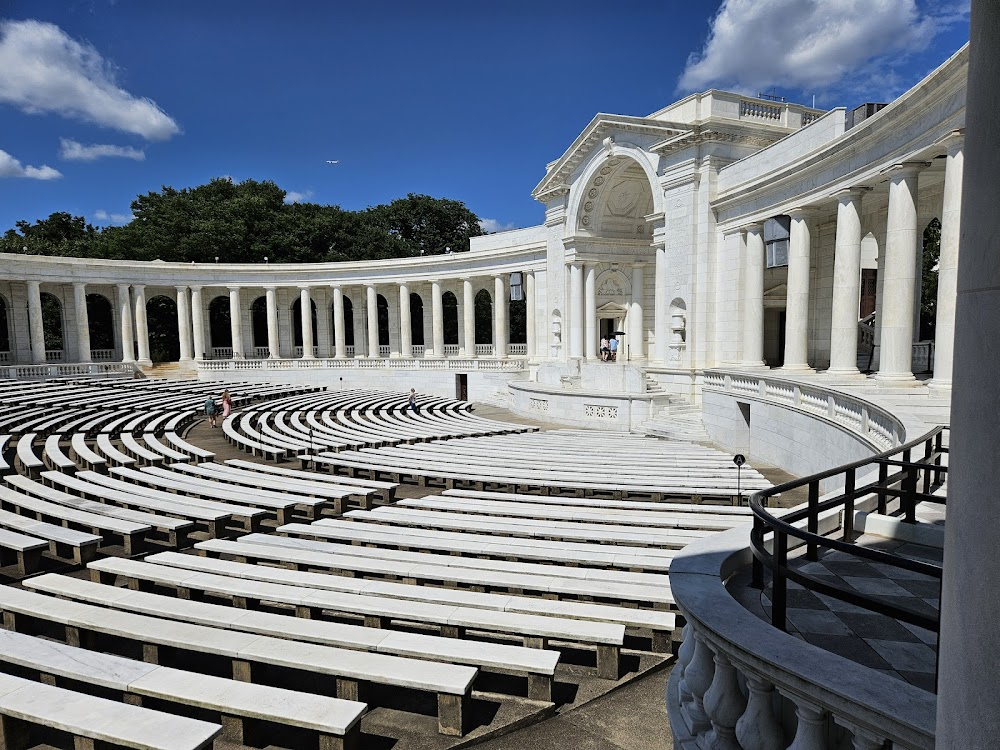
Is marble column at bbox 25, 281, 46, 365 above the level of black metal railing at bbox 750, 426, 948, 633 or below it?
above

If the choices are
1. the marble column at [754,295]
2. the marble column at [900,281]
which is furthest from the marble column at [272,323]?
the marble column at [900,281]

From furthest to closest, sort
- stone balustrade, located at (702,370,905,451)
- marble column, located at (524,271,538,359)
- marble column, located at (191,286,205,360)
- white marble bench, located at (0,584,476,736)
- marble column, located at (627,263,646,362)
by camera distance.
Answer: marble column, located at (191,286,205,360) < marble column, located at (524,271,538,359) < marble column, located at (627,263,646,362) < stone balustrade, located at (702,370,905,451) < white marble bench, located at (0,584,476,736)

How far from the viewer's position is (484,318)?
7281 centimetres

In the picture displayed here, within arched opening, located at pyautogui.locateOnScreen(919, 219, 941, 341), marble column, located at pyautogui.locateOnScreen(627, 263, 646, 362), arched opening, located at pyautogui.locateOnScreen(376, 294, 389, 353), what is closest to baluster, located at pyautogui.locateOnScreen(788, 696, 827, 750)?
marble column, located at pyautogui.locateOnScreen(627, 263, 646, 362)

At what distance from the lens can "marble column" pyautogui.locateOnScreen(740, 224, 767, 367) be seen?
88.1ft

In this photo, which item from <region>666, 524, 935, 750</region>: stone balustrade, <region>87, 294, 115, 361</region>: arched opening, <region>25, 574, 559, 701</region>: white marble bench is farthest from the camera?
<region>87, 294, 115, 361</region>: arched opening

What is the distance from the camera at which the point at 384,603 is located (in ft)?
23.1

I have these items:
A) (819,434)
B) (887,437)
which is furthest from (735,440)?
(887,437)

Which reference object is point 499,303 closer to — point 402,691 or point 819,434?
point 819,434

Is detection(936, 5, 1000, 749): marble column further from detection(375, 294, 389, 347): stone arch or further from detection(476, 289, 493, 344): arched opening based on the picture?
detection(476, 289, 493, 344): arched opening

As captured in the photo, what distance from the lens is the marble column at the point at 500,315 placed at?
48562mm

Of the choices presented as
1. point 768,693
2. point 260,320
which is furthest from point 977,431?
point 260,320

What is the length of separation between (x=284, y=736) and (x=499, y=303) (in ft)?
146

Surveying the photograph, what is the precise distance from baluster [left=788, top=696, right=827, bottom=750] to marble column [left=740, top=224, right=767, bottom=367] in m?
26.1
